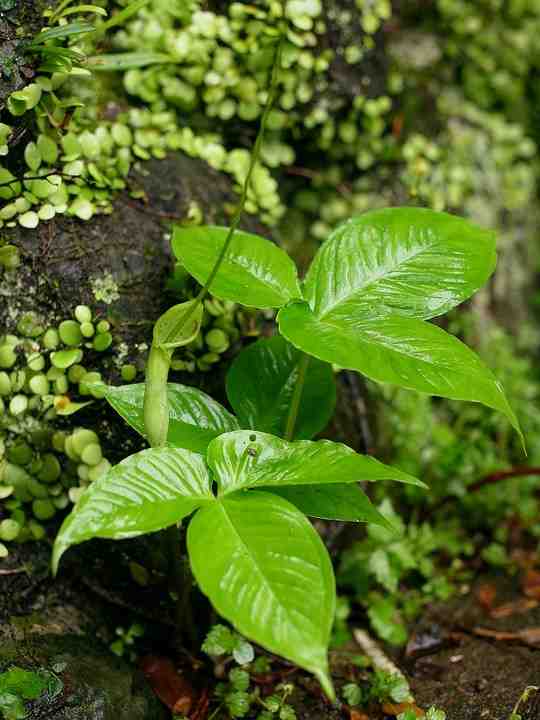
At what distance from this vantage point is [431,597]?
78.9 inches

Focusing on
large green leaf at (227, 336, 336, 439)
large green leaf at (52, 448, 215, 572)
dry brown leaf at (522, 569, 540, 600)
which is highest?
large green leaf at (52, 448, 215, 572)

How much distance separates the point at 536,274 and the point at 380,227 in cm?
200

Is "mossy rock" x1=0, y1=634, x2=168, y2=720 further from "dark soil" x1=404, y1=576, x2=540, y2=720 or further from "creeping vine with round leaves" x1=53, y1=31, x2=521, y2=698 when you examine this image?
"dark soil" x1=404, y1=576, x2=540, y2=720

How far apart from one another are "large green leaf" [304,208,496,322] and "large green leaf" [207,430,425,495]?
0.29 m

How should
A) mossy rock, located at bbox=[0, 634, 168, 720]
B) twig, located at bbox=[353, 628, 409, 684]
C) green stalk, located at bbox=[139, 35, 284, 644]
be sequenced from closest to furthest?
green stalk, located at bbox=[139, 35, 284, 644]
mossy rock, located at bbox=[0, 634, 168, 720]
twig, located at bbox=[353, 628, 409, 684]

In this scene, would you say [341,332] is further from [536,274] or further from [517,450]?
[536,274]

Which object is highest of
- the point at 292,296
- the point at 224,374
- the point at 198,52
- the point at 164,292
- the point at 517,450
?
the point at 198,52

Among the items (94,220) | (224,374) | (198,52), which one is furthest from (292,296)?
(198,52)

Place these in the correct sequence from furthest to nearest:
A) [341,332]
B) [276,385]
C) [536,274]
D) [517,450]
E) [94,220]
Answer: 1. [536,274]
2. [517,450]
3. [94,220]
4. [276,385]
5. [341,332]

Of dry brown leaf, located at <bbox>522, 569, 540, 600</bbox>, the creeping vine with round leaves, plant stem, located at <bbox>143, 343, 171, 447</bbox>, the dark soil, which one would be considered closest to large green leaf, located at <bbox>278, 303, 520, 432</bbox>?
the creeping vine with round leaves

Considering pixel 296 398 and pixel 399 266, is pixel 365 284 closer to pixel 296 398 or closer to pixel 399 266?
pixel 399 266

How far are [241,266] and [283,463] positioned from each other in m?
0.47

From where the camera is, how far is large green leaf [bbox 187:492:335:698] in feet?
3.25

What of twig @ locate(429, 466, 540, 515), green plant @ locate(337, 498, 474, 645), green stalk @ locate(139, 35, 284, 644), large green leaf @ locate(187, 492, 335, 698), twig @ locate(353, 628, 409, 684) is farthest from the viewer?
twig @ locate(429, 466, 540, 515)
